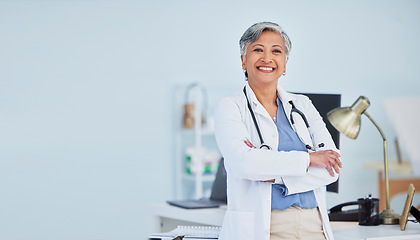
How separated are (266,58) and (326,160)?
39cm

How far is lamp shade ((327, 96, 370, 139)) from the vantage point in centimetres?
237

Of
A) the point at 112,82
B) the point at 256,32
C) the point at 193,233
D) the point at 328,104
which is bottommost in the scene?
the point at 193,233

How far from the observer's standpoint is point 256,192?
5.97 ft

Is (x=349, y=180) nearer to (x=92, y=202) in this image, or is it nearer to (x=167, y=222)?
(x=92, y=202)

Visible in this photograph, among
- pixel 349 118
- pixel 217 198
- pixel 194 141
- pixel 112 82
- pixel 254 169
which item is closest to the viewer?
pixel 254 169

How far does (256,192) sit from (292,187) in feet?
0.37

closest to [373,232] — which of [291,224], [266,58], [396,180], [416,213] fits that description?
[416,213]

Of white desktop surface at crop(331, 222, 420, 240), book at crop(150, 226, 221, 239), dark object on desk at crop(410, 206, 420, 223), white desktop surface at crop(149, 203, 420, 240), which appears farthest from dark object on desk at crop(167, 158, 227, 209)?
dark object on desk at crop(410, 206, 420, 223)

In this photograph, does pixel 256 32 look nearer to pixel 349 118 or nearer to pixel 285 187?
pixel 285 187

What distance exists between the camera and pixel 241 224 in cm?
181

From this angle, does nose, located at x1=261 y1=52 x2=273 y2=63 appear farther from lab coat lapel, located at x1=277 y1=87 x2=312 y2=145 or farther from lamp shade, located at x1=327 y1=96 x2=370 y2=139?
lamp shade, located at x1=327 y1=96 x2=370 y2=139

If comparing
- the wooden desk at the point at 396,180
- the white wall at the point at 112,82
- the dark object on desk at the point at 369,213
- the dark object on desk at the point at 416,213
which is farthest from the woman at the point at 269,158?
the wooden desk at the point at 396,180

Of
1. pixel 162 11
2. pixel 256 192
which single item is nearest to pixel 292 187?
pixel 256 192

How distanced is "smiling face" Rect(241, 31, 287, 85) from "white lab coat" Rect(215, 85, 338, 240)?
0.08 meters
